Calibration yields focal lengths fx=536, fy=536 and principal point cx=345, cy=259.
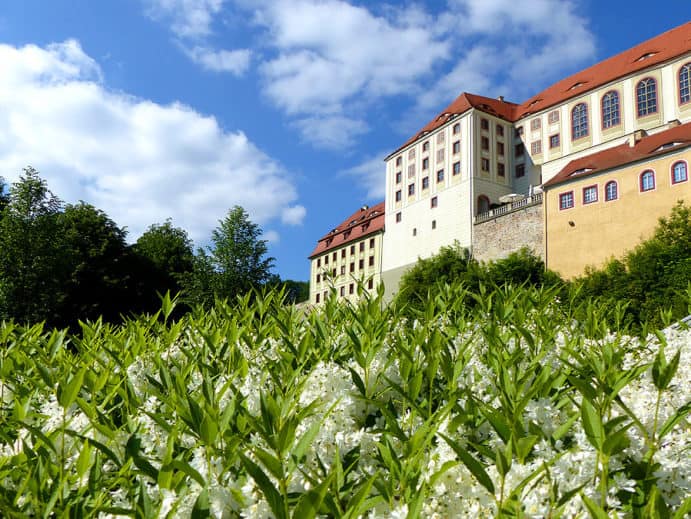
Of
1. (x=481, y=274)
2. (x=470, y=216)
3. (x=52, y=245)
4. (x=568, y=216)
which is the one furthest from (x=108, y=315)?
(x=568, y=216)

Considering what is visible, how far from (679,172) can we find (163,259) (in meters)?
44.3

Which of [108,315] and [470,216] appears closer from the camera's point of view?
[108,315]

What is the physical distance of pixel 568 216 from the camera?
127 ft

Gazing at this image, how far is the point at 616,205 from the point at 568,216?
356cm

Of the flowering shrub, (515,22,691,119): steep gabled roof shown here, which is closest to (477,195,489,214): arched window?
(515,22,691,119): steep gabled roof

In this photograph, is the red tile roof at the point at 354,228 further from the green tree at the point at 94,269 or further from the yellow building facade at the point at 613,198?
the green tree at the point at 94,269

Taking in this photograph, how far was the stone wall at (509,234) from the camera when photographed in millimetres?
41500

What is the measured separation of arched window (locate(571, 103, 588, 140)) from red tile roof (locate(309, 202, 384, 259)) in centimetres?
2238

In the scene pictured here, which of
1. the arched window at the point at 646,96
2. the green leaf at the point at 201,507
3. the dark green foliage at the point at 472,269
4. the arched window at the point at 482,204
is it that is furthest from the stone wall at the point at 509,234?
the green leaf at the point at 201,507

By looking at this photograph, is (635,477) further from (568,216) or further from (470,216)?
(470,216)

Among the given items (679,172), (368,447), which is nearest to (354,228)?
(679,172)

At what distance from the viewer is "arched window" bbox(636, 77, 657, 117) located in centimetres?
4312

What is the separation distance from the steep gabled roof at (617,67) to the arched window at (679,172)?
14.4m

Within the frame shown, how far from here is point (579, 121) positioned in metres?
48.7
